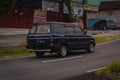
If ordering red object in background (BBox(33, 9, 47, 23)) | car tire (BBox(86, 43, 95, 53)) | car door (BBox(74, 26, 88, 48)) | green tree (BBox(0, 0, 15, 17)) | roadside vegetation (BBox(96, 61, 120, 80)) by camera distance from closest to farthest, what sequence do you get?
roadside vegetation (BBox(96, 61, 120, 80))
car door (BBox(74, 26, 88, 48))
car tire (BBox(86, 43, 95, 53))
green tree (BBox(0, 0, 15, 17))
red object in background (BBox(33, 9, 47, 23))

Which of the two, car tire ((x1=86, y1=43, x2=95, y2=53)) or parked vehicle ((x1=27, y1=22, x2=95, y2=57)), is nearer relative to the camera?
parked vehicle ((x1=27, y1=22, x2=95, y2=57))

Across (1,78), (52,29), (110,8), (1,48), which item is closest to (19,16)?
(1,48)

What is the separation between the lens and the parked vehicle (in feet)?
72.7

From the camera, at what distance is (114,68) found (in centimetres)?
1349

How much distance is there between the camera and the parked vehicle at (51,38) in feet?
72.7

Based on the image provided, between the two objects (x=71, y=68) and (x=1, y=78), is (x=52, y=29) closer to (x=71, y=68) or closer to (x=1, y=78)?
(x=71, y=68)

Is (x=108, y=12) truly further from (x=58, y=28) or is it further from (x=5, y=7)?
(x=58, y=28)

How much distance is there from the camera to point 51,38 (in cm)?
2209

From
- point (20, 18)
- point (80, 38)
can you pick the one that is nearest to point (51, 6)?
point (20, 18)

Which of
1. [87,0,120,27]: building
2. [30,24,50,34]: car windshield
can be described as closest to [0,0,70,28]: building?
[30,24,50,34]: car windshield

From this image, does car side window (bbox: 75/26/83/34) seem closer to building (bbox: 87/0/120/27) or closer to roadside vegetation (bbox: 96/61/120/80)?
roadside vegetation (bbox: 96/61/120/80)

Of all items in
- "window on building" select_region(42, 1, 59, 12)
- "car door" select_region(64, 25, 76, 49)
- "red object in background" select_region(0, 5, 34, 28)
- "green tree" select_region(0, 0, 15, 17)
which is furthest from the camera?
"window on building" select_region(42, 1, 59, 12)

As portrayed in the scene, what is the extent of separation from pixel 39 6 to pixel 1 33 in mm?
7385

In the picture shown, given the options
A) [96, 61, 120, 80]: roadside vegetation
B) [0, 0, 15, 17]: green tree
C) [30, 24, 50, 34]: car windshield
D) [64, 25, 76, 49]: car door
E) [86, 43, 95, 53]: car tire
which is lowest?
[86, 43, 95, 53]: car tire
